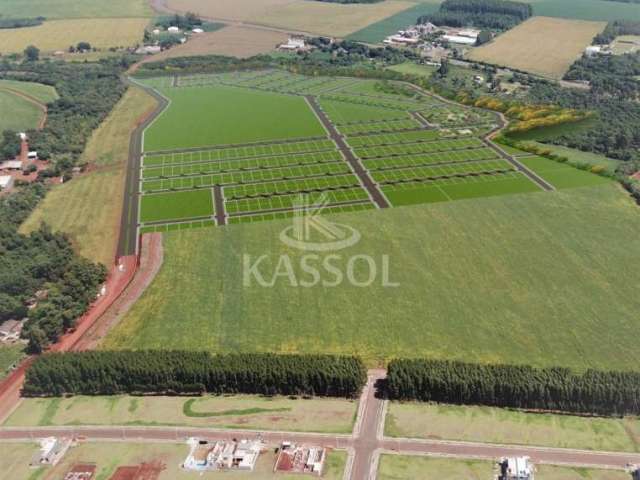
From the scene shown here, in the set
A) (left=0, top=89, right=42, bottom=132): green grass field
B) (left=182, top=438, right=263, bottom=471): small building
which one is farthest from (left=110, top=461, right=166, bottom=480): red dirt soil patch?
(left=0, top=89, right=42, bottom=132): green grass field

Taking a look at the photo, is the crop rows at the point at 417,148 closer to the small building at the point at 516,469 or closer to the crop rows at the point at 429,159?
the crop rows at the point at 429,159

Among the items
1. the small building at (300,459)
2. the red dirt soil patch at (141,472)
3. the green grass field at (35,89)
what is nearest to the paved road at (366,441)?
the small building at (300,459)

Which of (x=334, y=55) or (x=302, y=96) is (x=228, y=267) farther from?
(x=334, y=55)

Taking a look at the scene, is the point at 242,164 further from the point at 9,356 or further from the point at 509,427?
the point at 509,427

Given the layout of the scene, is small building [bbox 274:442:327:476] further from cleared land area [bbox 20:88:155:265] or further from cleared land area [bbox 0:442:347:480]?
cleared land area [bbox 20:88:155:265]

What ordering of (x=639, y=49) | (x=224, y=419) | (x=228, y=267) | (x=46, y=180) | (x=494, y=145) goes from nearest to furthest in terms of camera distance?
(x=224, y=419) < (x=228, y=267) < (x=46, y=180) < (x=494, y=145) < (x=639, y=49)

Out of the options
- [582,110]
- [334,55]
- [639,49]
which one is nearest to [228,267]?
[582,110]
